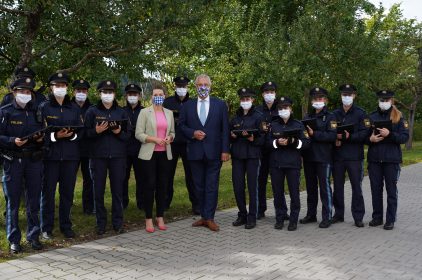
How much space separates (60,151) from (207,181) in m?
2.28

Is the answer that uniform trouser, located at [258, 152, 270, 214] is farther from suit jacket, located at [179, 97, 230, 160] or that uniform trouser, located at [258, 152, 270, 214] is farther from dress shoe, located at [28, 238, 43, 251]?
dress shoe, located at [28, 238, 43, 251]

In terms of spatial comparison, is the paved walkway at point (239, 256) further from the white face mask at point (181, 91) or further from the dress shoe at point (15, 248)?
the white face mask at point (181, 91)

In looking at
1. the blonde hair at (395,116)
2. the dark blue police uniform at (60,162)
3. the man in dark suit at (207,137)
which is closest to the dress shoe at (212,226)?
the man in dark suit at (207,137)

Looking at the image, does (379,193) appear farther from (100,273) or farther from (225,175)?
(225,175)

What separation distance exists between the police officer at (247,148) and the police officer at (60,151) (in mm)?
2416

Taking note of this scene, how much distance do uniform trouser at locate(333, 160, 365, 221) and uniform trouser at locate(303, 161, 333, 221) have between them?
0.20 m

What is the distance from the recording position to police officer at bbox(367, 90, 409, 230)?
6996 millimetres

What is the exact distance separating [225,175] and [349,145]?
700 cm

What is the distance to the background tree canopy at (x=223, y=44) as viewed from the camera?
7.25 m

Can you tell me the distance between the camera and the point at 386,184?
23.9 feet

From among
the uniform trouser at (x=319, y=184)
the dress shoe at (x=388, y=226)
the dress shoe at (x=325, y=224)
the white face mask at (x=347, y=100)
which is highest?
the white face mask at (x=347, y=100)

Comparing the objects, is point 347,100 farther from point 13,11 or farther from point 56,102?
point 13,11

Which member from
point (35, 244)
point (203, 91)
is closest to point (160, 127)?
point (203, 91)

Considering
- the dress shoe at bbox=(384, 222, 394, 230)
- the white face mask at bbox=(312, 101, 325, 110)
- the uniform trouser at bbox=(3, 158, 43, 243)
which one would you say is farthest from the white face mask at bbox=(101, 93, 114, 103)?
the dress shoe at bbox=(384, 222, 394, 230)
